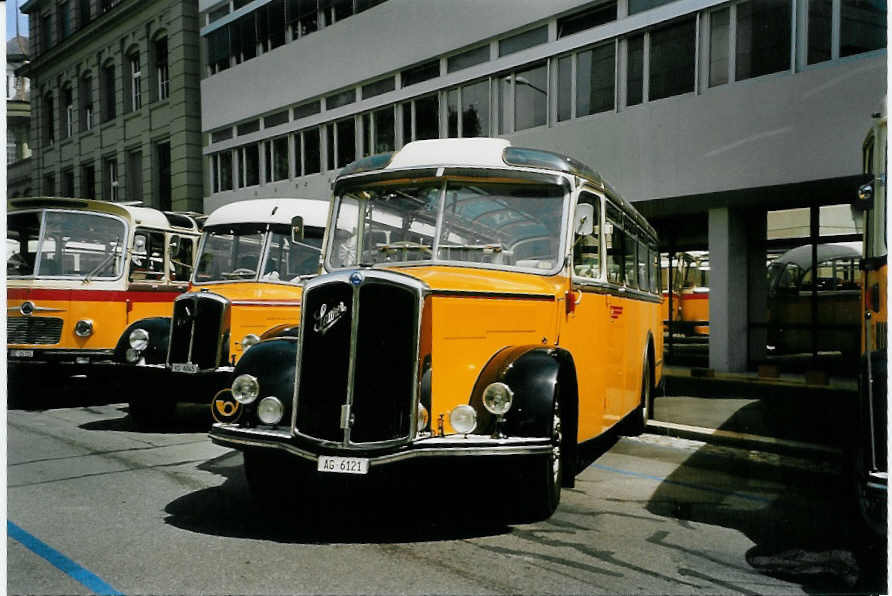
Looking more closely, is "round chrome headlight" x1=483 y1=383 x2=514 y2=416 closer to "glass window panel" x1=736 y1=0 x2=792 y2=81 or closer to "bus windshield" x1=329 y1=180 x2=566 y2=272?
"bus windshield" x1=329 y1=180 x2=566 y2=272

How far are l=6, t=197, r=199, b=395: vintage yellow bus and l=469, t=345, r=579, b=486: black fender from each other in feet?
23.5

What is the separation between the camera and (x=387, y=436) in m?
4.94

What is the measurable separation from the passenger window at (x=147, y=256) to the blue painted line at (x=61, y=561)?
6.48 meters

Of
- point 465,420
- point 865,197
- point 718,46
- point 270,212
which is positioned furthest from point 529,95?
point 465,420

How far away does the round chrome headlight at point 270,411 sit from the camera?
524 cm

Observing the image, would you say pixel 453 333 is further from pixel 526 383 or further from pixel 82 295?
pixel 82 295

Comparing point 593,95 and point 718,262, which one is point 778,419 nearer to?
point 718,262

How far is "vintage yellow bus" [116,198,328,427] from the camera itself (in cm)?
862

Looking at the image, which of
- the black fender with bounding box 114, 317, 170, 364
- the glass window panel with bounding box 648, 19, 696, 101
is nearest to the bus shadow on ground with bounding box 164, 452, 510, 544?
the black fender with bounding box 114, 317, 170, 364

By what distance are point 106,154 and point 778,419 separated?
9944mm

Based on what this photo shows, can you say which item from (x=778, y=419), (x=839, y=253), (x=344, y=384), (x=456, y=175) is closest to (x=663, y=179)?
(x=839, y=253)

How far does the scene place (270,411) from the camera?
17.3 feet

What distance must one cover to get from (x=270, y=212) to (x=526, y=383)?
5.91 m

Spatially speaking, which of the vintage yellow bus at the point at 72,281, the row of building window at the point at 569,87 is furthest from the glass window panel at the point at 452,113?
the vintage yellow bus at the point at 72,281
